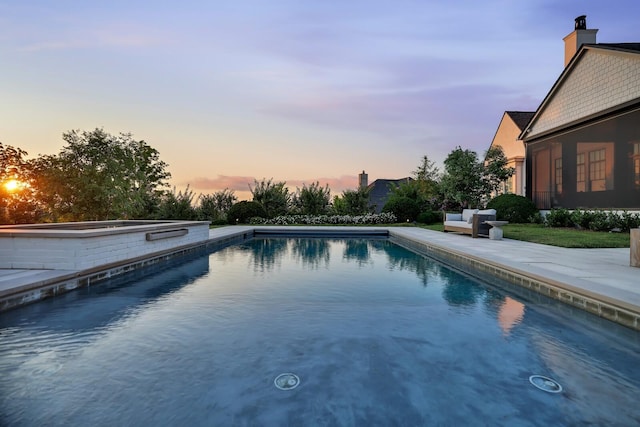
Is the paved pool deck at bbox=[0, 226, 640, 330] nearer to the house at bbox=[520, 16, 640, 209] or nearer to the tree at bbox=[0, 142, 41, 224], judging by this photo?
Result: the house at bbox=[520, 16, 640, 209]

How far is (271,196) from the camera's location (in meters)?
18.5

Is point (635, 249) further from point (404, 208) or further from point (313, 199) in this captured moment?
point (313, 199)

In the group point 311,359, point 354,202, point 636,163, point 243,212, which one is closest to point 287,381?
point 311,359

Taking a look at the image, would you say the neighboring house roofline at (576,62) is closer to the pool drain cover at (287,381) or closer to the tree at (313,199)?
the tree at (313,199)

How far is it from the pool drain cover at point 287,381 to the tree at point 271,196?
625 inches

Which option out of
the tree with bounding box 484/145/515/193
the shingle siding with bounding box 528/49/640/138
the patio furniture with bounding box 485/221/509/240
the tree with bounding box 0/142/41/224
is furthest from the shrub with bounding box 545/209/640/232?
the tree with bounding box 0/142/41/224

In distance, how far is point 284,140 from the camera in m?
14.8

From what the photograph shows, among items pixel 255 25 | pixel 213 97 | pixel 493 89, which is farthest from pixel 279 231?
pixel 493 89

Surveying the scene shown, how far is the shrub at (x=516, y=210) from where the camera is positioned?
45.9 ft

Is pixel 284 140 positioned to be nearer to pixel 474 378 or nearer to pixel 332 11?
pixel 332 11

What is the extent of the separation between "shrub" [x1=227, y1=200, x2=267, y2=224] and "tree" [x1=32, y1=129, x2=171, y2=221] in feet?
13.4

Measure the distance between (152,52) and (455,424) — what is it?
11.1 metres

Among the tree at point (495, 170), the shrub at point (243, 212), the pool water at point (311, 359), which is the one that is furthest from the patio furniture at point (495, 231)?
the shrub at point (243, 212)

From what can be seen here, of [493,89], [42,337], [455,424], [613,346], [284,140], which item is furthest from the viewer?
[284,140]
